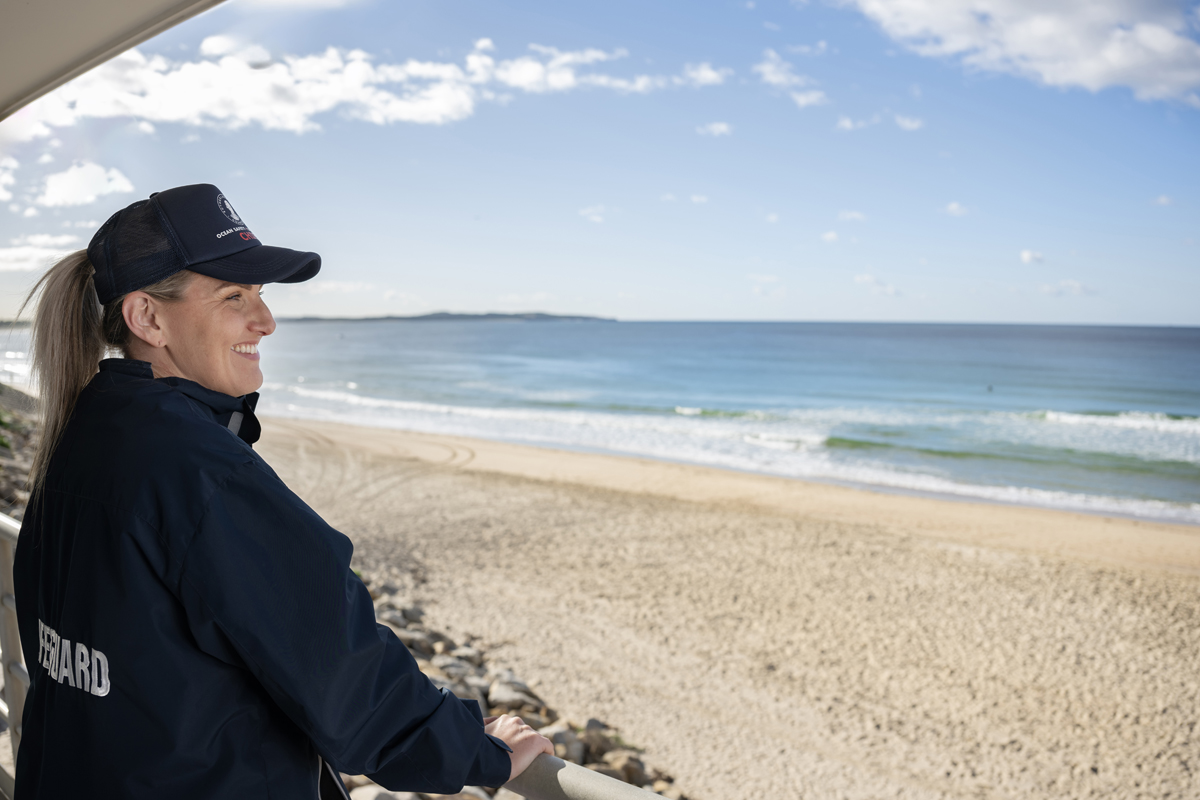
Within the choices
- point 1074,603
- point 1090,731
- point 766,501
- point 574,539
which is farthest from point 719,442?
point 1090,731

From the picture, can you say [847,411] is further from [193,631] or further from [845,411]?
[193,631]

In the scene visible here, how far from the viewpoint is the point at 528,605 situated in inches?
291

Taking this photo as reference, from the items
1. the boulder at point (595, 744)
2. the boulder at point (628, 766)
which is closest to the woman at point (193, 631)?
the boulder at point (628, 766)

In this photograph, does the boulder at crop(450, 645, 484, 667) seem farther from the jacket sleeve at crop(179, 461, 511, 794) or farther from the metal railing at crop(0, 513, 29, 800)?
the jacket sleeve at crop(179, 461, 511, 794)

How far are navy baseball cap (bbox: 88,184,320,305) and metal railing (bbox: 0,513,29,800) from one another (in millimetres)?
1181

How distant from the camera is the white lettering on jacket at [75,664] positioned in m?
0.96

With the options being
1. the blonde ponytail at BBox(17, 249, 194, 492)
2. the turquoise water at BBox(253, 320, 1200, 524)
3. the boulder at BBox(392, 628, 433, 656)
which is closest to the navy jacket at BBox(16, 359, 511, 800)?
the blonde ponytail at BBox(17, 249, 194, 492)

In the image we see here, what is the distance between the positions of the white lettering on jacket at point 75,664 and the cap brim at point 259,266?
1.72ft

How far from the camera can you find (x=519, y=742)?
111 centimetres

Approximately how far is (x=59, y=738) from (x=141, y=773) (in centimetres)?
16

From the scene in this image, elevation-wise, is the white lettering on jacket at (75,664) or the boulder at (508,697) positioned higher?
the white lettering on jacket at (75,664)

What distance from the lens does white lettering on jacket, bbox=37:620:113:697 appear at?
3.16 feet

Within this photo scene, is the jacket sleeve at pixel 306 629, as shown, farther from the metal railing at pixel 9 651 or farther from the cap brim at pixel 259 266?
the metal railing at pixel 9 651

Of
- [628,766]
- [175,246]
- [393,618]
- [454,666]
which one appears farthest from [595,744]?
[175,246]
